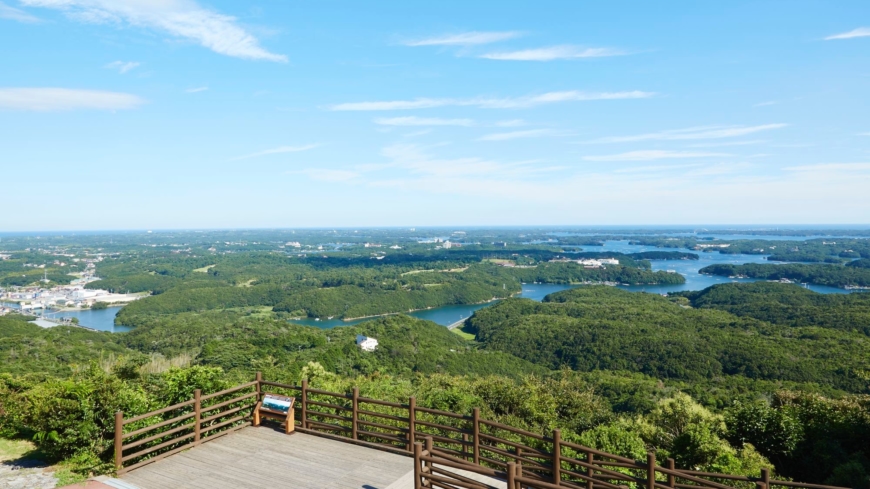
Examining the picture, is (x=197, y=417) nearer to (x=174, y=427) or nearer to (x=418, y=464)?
(x=174, y=427)

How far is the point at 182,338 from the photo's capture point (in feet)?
222

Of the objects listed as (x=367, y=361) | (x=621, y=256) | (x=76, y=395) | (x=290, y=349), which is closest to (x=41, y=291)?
(x=290, y=349)

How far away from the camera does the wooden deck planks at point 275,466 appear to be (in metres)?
6.84

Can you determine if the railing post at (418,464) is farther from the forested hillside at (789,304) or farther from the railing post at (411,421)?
the forested hillside at (789,304)

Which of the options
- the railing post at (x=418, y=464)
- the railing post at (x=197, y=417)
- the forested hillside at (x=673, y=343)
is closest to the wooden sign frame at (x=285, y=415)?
the railing post at (x=197, y=417)

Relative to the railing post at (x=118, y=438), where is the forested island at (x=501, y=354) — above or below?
below

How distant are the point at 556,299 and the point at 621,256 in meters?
87.2

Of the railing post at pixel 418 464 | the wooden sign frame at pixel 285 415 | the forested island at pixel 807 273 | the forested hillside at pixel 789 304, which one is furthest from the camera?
the forested island at pixel 807 273

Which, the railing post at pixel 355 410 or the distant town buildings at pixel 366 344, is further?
the distant town buildings at pixel 366 344

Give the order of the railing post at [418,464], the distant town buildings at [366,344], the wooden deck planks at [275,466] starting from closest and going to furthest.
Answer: the railing post at [418,464], the wooden deck planks at [275,466], the distant town buildings at [366,344]

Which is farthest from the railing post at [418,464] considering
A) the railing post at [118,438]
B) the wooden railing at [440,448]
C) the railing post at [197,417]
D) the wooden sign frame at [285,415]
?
the railing post at [118,438]

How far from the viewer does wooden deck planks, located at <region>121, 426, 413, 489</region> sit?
6.84 metres

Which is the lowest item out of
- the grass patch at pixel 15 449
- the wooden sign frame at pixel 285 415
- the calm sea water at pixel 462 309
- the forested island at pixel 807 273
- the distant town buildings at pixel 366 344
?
the calm sea water at pixel 462 309

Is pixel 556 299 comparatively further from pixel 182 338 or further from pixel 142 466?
pixel 142 466
